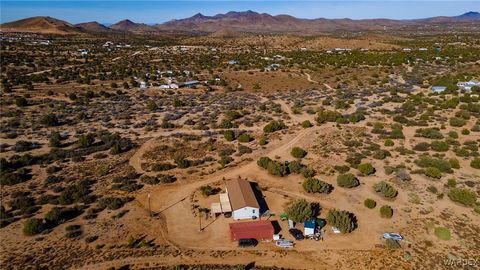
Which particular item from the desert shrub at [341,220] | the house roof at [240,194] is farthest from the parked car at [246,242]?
the desert shrub at [341,220]

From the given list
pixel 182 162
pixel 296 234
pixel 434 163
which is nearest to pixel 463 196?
pixel 434 163

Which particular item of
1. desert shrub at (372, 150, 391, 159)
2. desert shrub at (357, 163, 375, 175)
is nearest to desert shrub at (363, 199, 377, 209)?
desert shrub at (357, 163, 375, 175)

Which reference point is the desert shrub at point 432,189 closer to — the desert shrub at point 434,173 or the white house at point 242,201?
the desert shrub at point 434,173

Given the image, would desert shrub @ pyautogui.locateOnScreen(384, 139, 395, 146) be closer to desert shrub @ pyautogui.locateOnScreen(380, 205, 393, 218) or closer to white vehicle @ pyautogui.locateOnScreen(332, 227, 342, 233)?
desert shrub @ pyautogui.locateOnScreen(380, 205, 393, 218)

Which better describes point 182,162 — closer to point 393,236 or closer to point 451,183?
point 393,236

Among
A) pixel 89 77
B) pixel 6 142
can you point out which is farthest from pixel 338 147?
pixel 89 77

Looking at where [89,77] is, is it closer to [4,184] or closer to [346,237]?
[4,184]
